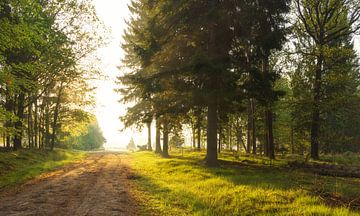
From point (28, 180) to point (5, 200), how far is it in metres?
4.91

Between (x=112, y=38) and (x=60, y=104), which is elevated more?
(x=112, y=38)

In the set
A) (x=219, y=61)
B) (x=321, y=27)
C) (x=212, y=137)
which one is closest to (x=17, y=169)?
(x=212, y=137)

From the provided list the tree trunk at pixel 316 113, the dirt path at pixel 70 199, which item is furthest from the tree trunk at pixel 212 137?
the tree trunk at pixel 316 113

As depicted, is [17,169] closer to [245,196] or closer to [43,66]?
[43,66]

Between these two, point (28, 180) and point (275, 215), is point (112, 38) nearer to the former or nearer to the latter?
point (28, 180)

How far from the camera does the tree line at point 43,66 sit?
13.2 metres

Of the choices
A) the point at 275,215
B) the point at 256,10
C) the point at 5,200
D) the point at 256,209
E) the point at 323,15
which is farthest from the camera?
the point at 323,15

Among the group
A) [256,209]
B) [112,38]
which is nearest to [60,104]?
[112,38]

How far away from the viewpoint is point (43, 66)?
20.8 meters

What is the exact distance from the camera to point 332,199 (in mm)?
8312

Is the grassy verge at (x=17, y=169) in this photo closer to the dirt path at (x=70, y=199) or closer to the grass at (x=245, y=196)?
the dirt path at (x=70, y=199)

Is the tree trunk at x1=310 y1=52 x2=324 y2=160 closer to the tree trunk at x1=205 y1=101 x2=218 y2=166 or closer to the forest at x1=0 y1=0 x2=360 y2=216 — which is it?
the forest at x1=0 y1=0 x2=360 y2=216

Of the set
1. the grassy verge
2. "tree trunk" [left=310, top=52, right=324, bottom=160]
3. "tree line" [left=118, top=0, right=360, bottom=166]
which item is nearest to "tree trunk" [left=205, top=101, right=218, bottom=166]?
"tree line" [left=118, top=0, right=360, bottom=166]

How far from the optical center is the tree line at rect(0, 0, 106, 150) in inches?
518
